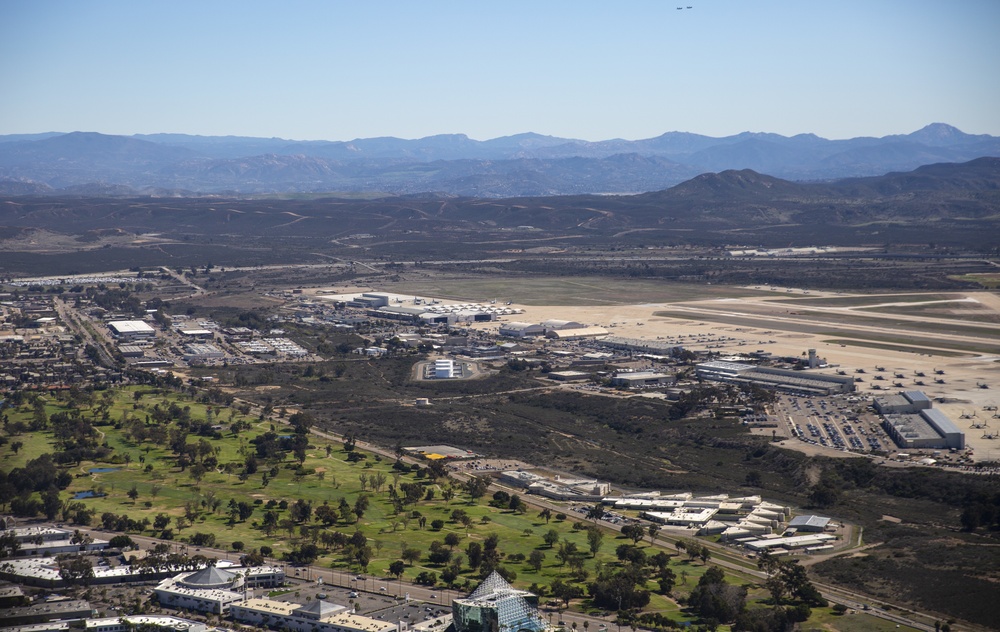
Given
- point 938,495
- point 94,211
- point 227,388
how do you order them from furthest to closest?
1. point 94,211
2. point 227,388
3. point 938,495

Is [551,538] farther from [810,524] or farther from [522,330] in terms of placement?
[522,330]

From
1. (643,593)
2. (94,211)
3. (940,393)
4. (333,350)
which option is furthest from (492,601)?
(94,211)

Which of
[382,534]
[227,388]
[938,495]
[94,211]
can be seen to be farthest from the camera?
[94,211]

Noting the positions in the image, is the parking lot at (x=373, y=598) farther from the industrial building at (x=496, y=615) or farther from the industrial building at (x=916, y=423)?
the industrial building at (x=916, y=423)

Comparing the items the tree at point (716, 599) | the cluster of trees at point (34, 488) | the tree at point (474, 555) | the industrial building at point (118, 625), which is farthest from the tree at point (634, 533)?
the cluster of trees at point (34, 488)

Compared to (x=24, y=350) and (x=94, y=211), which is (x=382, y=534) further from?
(x=94, y=211)

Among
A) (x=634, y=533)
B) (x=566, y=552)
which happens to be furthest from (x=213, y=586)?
(x=634, y=533)

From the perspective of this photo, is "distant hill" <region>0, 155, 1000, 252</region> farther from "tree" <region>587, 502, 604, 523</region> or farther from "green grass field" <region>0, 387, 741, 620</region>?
"tree" <region>587, 502, 604, 523</region>

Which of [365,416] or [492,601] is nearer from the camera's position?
[492,601]

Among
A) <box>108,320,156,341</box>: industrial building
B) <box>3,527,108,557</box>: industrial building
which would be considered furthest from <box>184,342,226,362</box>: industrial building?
<box>3,527,108,557</box>: industrial building
